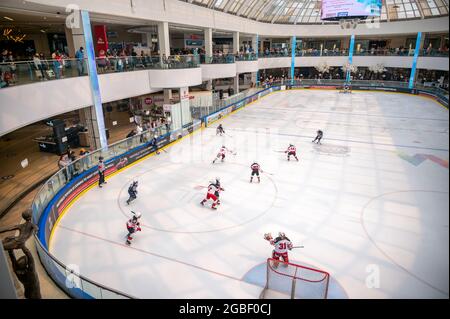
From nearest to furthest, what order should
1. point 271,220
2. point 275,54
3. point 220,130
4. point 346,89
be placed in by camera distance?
point 271,220
point 220,130
point 346,89
point 275,54

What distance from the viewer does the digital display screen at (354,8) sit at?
22.6m

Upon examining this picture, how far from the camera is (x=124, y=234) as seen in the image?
1029 cm

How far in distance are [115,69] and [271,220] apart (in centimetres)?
1277

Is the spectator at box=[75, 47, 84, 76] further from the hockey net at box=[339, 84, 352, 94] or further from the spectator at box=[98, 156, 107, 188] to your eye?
the hockey net at box=[339, 84, 352, 94]

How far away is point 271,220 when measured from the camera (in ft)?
35.9

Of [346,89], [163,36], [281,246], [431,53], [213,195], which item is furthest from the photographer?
[346,89]

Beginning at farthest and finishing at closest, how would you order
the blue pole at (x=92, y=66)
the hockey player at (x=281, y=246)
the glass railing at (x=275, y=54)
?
the glass railing at (x=275, y=54) < the blue pole at (x=92, y=66) < the hockey player at (x=281, y=246)

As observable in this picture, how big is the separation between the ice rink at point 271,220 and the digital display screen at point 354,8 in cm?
956

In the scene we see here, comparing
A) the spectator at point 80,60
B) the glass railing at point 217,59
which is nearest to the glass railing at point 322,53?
the glass railing at point 217,59

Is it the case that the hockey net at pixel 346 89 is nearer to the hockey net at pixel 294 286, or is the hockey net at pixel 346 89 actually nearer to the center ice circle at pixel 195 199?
the center ice circle at pixel 195 199

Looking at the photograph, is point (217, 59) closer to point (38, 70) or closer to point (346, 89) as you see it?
point (38, 70)

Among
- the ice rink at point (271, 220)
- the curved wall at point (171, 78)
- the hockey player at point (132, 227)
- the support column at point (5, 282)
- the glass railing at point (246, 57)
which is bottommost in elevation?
the ice rink at point (271, 220)

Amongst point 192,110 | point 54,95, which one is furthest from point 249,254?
point 192,110

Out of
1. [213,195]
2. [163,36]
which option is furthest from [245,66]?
[213,195]
